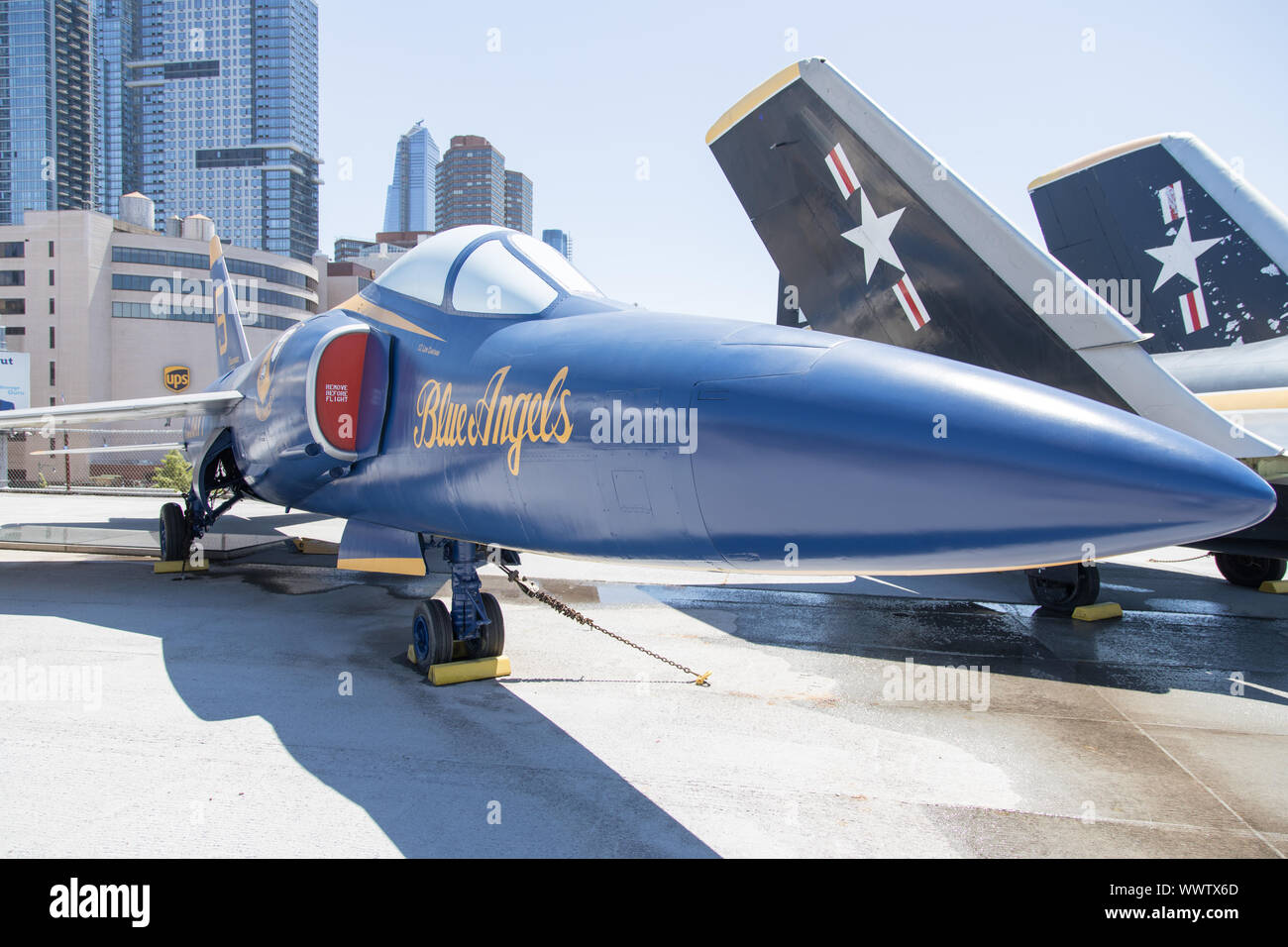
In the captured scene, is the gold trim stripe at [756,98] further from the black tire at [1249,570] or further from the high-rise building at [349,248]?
the high-rise building at [349,248]

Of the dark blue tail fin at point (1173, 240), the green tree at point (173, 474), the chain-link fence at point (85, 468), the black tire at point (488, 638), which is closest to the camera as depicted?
the black tire at point (488, 638)

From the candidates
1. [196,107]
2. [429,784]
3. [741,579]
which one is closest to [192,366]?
[741,579]

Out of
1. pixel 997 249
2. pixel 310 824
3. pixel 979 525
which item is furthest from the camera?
pixel 997 249

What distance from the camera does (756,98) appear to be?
854 cm

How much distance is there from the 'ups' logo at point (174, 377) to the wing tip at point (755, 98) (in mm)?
65373

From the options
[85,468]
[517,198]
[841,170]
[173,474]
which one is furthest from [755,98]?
[517,198]

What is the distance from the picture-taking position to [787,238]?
9000mm

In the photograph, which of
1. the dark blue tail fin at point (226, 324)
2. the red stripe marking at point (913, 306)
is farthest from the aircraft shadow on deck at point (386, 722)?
the red stripe marking at point (913, 306)

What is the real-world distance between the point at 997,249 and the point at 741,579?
511 centimetres

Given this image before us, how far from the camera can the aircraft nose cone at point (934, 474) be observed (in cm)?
224

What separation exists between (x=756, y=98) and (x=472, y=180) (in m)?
131

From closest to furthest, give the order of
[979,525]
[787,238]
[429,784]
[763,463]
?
[979,525] → [763,463] → [429,784] → [787,238]

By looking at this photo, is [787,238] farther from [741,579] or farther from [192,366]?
[192,366]

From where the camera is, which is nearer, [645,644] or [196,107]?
[645,644]
